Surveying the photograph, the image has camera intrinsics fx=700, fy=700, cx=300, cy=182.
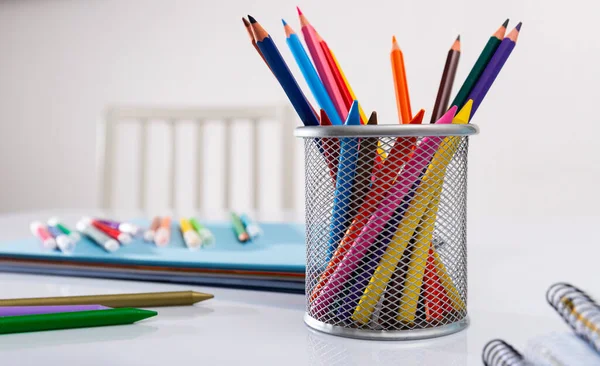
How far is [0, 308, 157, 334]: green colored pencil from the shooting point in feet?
1.35

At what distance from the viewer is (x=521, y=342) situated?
40cm

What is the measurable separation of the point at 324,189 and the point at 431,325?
10cm

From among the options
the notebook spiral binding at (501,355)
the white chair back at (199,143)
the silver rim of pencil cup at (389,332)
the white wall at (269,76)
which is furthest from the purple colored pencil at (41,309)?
the white wall at (269,76)

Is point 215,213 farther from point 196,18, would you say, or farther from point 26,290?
point 196,18

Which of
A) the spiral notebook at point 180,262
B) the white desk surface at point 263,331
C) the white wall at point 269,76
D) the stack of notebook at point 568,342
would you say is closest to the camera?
the stack of notebook at point 568,342

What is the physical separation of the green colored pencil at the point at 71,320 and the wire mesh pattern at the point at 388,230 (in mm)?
115

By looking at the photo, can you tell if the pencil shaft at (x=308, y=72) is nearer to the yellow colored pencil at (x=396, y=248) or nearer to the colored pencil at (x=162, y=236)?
the yellow colored pencil at (x=396, y=248)

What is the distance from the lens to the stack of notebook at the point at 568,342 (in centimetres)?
26

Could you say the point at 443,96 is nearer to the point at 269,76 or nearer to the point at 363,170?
the point at 363,170

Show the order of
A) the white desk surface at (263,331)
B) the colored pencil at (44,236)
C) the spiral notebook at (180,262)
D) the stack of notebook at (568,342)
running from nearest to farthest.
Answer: the stack of notebook at (568,342) < the white desk surface at (263,331) < the spiral notebook at (180,262) < the colored pencil at (44,236)

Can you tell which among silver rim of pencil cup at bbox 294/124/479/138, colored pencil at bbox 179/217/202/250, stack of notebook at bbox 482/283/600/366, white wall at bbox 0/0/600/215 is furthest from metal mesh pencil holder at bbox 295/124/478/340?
white wall at bbox 0/0/600/215

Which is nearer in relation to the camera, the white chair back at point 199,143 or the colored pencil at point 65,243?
the colored pencil at point 65,243

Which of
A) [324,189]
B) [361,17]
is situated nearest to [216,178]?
[361,17]

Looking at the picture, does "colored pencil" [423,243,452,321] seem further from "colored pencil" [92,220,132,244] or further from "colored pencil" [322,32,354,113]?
"colored pencil" [92,220,132,244]
